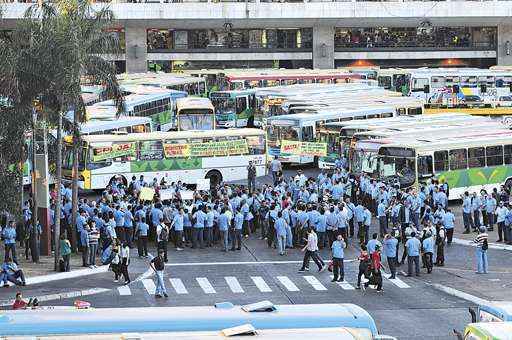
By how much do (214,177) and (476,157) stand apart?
10.3 metres

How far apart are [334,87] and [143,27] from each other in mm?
28540

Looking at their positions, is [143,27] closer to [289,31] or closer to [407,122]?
[289,31]

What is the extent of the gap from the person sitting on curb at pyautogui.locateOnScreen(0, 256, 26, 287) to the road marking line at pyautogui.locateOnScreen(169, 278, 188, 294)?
3.65 m

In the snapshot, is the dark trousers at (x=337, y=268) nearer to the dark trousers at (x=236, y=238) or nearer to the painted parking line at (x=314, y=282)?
the painted parking line at (x=314, y=282)

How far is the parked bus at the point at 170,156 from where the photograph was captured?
44.0 meters

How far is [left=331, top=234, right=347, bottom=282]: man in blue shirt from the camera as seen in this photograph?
28375 millimetres

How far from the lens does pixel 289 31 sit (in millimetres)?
98688

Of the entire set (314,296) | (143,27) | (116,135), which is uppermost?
(143,27)

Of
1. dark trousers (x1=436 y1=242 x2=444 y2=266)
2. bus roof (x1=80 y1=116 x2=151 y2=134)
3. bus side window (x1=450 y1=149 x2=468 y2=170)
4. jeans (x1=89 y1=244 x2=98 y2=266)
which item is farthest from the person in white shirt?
bus roof (x1=80 y1=116 x2=151 y2=134)

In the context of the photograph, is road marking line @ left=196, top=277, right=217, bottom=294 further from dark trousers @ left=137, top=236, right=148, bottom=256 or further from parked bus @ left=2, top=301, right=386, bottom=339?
parked bus @ left=2, top=301, right=386, bottom=339

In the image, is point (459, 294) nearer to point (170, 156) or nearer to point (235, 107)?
point (170, 156)

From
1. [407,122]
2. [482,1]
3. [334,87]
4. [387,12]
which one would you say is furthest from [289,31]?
[407,122]

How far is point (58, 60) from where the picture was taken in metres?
29.9

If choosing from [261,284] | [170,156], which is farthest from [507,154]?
[261,284]
